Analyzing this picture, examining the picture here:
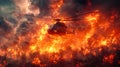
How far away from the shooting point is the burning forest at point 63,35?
83.6ft

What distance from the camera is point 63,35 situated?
27750 millimetres

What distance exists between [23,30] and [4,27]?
9.44 feet

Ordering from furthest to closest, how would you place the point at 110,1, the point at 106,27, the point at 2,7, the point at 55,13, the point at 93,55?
the point at 2,7, the point at 55,13, the point at 110,1, the point at 106,27, the point at 93,55

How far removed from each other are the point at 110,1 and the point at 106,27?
3.90m

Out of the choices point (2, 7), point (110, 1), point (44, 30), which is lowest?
point (44, 30)

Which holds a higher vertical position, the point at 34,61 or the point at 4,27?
the point at 4,27

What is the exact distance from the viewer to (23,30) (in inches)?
1186

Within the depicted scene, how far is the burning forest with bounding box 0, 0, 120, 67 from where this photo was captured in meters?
25.5

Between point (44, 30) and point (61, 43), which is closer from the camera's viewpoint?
point (61, 43)

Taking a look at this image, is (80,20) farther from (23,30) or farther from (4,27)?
(4,27)

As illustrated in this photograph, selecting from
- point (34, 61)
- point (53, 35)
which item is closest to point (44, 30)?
point (53, 35)

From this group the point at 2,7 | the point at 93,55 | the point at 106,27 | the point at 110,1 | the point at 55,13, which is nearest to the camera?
the point at 93,55

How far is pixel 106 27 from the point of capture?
2692 cm

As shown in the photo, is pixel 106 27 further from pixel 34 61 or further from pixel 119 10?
pixel 34 61
